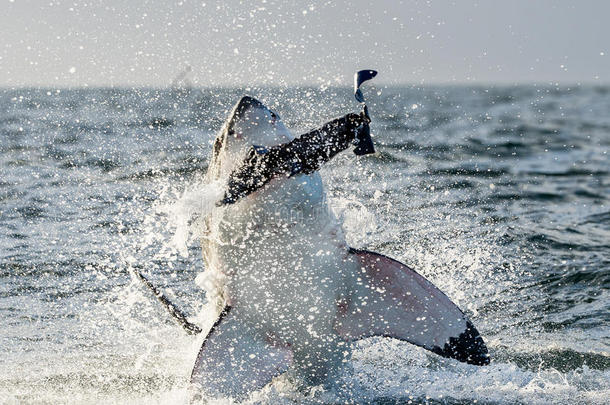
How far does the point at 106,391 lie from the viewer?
700 centimetres

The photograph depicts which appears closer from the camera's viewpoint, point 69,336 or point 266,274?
point 266,274

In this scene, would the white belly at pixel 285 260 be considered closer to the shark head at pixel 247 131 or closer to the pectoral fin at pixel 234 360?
the pectoral fin at pixel 234 360

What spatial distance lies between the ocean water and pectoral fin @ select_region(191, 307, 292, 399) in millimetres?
497

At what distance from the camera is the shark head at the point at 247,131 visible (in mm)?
5590

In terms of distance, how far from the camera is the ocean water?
22.9 feet

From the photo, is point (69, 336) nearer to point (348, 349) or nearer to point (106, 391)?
point (106, 391)

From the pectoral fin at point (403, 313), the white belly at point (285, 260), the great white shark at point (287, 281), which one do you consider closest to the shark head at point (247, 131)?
the great white shark at point (287, 281)

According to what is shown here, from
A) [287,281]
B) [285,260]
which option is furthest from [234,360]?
[285,260]

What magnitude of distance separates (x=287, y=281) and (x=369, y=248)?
5.37 m

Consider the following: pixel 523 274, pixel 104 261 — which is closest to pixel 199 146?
pixel 104 261

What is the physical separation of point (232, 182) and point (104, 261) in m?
5.89

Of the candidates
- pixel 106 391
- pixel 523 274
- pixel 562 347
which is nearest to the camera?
pixel 106 391

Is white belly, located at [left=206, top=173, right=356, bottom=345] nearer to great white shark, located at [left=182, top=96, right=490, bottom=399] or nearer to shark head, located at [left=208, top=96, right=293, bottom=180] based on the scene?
great white shark, located at [left=182, top=96, right=490, bottom=399]

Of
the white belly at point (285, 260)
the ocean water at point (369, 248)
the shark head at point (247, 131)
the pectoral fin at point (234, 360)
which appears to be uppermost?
the shark head at point (247, 131)
